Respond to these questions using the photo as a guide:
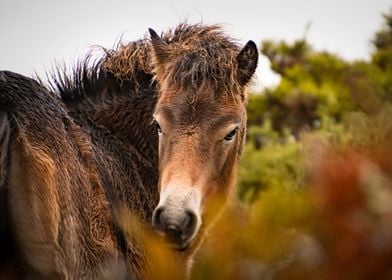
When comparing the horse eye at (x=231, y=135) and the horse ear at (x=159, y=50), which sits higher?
the horse ear at (x=159, y=50)

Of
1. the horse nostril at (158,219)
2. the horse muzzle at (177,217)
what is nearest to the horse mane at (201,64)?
the horse muzzle at (177,217)

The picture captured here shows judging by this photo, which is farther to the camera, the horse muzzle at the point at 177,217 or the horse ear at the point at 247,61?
the horse ear at the point at 247,61

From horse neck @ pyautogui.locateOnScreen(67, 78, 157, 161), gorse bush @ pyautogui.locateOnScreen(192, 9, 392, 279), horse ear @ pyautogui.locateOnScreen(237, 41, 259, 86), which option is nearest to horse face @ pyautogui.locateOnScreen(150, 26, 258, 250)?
horse ear @ pyautogui.locateOnScreen(237, 41, 259, 86)

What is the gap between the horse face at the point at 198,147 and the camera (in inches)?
182

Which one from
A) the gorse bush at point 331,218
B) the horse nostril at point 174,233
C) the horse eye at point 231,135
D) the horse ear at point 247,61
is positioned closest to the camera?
the gorse bush at point 331,218

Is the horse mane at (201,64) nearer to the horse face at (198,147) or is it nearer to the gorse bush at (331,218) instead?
the horse face at (198,147)

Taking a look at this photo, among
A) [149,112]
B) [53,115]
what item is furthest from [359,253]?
[149,112]

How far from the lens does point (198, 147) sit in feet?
16.2

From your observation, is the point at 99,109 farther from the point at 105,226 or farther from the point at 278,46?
the point at 278,46

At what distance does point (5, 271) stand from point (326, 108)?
13478 mm

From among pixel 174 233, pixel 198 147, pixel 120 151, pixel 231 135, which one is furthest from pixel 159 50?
pixel 174 233

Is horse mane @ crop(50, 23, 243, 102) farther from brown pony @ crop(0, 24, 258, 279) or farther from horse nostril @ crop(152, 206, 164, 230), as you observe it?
horse nostril @ crop(152, 206, 164, 230)

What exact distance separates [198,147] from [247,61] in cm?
104

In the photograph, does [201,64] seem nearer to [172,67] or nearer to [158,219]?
[172,67]
